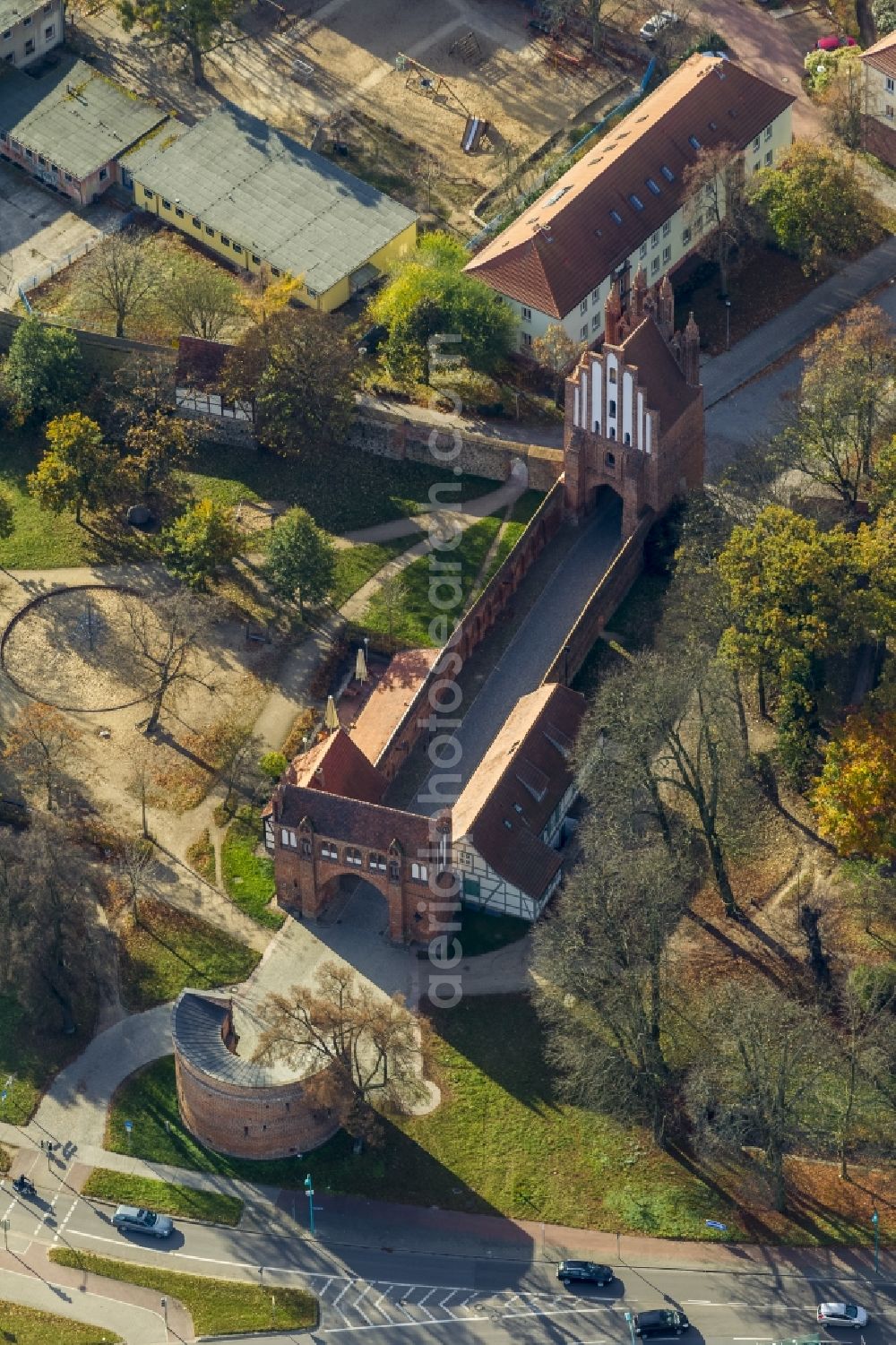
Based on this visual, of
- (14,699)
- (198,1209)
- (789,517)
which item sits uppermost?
(789,517)

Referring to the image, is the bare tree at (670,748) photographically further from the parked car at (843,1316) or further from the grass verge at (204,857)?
the parked car at (843,1316)

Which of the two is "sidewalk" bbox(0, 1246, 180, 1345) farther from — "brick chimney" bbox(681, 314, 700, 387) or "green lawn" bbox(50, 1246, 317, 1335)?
"brick chimney" bbox(681, 314, 700, 387)

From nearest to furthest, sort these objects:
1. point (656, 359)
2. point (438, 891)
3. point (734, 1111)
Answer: point (734, 1111)
point (438, 891)
point (656, 359)

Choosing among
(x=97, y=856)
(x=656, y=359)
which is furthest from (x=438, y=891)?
(x=656, y=359)

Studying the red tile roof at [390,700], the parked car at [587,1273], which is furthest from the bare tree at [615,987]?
the red tile roof at [390,700]

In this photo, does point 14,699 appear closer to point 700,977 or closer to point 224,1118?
point 224,1118

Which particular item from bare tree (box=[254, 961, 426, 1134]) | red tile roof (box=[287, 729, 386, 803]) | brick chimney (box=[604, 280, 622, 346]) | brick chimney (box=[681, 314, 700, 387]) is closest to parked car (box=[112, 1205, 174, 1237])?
bare tree (box=[254, 961, 426, 1134])

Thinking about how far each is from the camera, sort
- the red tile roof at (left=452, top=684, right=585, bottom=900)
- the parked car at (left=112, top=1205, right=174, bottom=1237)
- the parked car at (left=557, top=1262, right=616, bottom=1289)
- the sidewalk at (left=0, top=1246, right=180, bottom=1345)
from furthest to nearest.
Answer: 1. the red tile roof at (left=452, top=684, right=585, bottom=900)
2. the parked car at (left=112, top=1205, right=174, bottom=1237)
3. the sidewalk at (left=0, top=1246, right=180, bottom=1345)
4. the parked car at (left=557, top=1262, right=616, bottom=1289)
